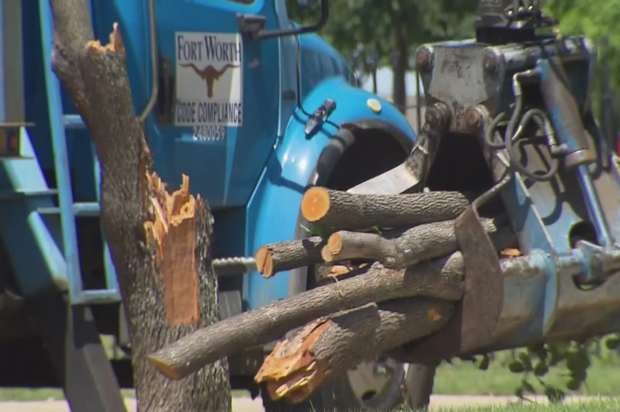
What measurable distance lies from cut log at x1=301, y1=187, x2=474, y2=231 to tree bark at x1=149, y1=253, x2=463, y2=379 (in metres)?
0.21

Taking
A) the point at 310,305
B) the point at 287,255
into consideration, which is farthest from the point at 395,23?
the point at 310,305

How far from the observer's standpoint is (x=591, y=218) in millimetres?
5637

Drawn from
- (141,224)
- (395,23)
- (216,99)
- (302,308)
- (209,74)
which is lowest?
(302,308)

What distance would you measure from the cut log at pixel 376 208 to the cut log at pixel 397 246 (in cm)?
7

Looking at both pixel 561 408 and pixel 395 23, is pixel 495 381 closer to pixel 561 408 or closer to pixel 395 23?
pixel 561 408

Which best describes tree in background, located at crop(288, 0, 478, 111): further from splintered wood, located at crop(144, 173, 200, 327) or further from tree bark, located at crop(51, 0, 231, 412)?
splintered wood, located at crop(144, 173, 200, 327)

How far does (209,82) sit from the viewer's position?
584cm

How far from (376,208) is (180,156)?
3.39ft

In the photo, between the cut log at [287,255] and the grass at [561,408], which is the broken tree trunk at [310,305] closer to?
the cut log at [287,255]

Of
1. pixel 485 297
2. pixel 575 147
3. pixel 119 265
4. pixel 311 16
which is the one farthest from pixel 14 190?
pixel 311 16

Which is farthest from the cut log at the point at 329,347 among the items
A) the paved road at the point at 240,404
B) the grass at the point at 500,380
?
the grass at the point at 500,380

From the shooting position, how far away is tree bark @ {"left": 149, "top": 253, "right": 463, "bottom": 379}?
464 centimetres

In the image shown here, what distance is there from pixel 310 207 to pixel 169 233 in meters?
0.58

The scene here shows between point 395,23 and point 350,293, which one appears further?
point 395,23
